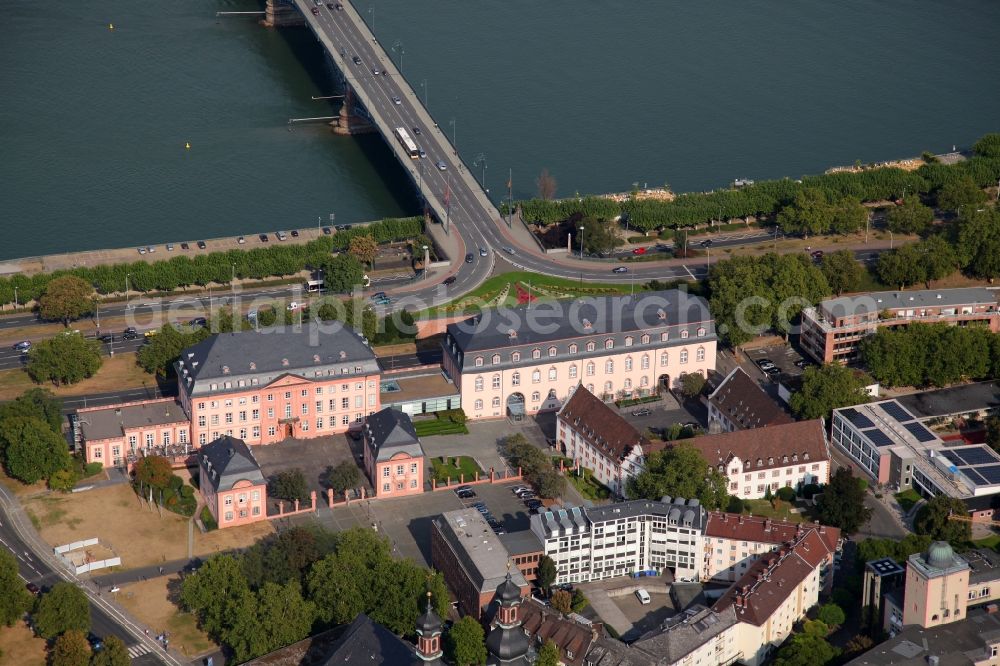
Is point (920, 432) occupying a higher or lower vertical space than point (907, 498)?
higher

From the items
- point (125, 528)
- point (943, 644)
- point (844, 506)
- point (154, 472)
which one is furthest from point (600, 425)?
point (125, 528)

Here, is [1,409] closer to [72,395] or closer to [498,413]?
[72,395]

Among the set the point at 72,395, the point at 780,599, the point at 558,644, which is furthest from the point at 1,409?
the point at 780,599

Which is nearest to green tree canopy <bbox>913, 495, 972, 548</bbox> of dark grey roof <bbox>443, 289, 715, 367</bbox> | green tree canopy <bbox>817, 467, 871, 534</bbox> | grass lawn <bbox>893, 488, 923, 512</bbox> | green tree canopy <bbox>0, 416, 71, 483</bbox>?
green tree canopy <bbox>817, 467, 871, 534</bbox>

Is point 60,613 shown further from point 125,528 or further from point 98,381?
point 98,381

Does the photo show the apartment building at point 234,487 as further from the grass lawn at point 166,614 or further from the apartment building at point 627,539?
the apartment building at point 627,539
